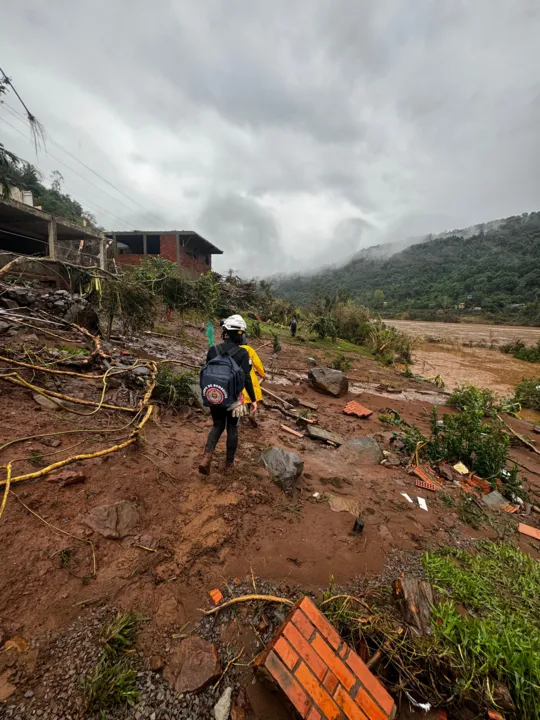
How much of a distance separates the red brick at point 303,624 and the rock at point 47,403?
3356mm

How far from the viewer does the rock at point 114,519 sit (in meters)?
2.25

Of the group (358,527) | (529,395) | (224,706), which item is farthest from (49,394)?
(529,395)

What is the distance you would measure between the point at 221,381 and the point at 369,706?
2.19 m

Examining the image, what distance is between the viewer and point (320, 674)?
1469mm

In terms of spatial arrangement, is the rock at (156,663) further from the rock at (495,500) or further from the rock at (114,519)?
the rock at (495,500)

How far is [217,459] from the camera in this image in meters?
3.51

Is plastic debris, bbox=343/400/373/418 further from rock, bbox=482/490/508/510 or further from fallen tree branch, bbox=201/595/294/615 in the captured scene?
fallen tree branch, bbox=201/595/294/615

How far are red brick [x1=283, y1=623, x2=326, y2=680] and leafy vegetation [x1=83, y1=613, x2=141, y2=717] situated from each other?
0.76 meters

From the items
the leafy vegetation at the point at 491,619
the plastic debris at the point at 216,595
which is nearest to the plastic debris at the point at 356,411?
the leafy vegetation at the point at 491,619

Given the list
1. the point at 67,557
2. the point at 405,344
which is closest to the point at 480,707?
the point at 67,557

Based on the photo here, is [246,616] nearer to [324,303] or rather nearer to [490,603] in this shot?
[490,603]

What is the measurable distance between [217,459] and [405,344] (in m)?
14.8

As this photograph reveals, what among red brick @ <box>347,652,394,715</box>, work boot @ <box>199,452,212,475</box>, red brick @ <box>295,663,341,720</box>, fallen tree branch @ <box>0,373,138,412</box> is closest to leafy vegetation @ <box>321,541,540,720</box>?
red brick @ <box>347,652,394,715</box>

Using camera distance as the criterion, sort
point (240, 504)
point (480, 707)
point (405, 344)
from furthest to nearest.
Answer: point (405, 344)
point (240, 504)
point (480, 707)
